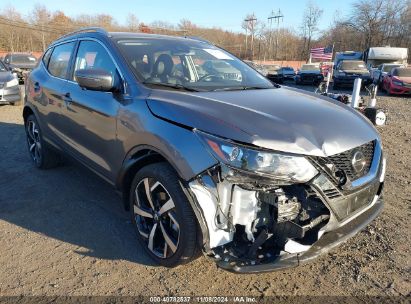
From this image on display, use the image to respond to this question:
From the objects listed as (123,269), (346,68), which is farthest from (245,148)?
(346,68)

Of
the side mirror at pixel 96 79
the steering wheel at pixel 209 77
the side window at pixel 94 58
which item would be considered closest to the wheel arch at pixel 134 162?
the side mirror at pixel 96 79

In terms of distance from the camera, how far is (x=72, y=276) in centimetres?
278

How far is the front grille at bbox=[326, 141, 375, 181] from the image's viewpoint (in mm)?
2367

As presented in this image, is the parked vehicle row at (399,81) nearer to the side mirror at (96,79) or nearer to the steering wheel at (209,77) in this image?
the steering wheel at (209,77)

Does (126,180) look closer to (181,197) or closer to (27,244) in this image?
(181,197)

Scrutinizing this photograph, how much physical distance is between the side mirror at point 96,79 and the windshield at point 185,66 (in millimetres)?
248

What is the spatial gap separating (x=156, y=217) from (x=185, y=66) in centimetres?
149

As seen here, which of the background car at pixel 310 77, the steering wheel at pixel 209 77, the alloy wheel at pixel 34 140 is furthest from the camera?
the background car at pixel 310 77

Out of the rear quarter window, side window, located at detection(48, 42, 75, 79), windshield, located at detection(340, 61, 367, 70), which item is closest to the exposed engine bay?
side window, located at detection(48, 42, 75, 79)

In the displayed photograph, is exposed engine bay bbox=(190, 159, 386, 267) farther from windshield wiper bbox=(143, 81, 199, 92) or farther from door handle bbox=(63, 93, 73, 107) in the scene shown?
door handle bbox=(63, 93, 73, 107)

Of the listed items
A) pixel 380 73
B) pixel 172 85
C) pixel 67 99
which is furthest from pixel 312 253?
pixel 380 73

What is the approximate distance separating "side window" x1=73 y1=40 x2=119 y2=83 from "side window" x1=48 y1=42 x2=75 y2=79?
282 millimetres

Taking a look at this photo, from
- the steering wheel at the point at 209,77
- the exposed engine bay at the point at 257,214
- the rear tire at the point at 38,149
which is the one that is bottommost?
the rear tire at the point at 38,149

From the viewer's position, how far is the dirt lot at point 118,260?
8.70 ft
